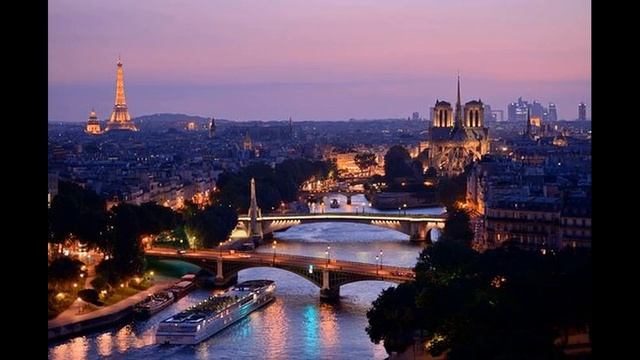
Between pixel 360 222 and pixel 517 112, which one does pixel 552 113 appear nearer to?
pixel 517 112

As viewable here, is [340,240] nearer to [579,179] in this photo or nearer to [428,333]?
[579,179]

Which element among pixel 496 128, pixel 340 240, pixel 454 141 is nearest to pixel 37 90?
pixel 340 240

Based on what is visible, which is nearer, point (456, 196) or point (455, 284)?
point (455, 284)

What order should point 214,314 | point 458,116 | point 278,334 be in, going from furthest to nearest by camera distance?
point 458,116 < point 214,314 < point 278,334

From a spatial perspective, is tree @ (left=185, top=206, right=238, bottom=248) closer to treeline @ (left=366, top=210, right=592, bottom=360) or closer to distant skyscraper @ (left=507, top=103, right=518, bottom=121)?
treeline @ (left=366, top=210, right=592, bottom=360)

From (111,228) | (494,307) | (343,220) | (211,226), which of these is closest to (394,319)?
(494,307)
